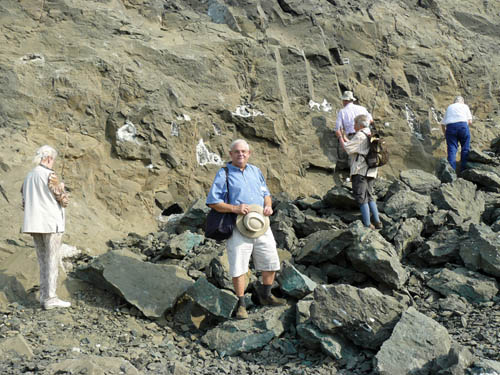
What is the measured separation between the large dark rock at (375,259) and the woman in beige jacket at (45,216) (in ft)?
11.0

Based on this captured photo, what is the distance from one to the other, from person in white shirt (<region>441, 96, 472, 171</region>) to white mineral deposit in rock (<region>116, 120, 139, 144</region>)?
6399 mm

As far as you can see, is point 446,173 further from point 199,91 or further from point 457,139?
point 199,91

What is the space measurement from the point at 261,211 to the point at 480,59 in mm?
11031

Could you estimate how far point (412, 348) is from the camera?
3.92 metres

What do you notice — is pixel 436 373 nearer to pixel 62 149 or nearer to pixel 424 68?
pixel 62 149

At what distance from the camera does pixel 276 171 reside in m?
9.48

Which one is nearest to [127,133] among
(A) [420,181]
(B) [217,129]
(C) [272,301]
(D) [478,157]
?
(B) [217,129]

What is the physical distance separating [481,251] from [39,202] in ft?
16.6

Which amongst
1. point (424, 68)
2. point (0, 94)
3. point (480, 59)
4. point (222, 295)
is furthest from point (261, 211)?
point (480, 59)

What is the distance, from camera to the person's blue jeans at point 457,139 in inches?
384

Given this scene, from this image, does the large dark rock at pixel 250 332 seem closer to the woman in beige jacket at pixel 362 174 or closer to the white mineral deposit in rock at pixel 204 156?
the woman in beige jacket at pixel 362 174

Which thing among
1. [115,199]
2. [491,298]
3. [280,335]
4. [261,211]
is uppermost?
[261,211]

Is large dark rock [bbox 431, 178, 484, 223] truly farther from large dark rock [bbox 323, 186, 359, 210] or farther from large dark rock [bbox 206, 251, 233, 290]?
large dark rock [bbox 206, 251, 233, 290]

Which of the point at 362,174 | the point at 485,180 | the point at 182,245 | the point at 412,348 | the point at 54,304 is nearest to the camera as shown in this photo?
the point at 412,348
